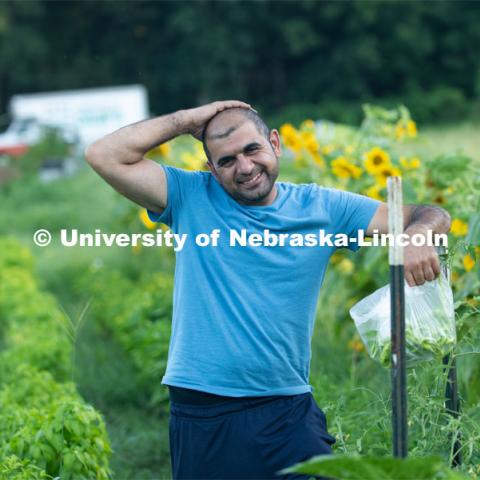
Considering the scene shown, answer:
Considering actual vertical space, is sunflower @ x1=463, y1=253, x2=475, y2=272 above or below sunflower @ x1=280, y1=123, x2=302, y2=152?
below

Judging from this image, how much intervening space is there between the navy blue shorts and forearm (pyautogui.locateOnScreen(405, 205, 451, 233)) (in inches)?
23.5

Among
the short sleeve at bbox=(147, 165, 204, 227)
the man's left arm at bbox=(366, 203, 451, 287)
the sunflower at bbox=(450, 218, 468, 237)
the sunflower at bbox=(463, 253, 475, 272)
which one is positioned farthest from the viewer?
the sunflower at bbox=(450, 218, 468, 237)

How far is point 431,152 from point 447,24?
130 ft

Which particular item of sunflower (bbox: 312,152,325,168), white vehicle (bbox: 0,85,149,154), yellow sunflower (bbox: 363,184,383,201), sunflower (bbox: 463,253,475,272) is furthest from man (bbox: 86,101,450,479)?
white vehicle (bbox: 0,85,149,154)

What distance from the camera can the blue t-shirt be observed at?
10.2ft

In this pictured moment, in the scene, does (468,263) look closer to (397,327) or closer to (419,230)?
(419,230)

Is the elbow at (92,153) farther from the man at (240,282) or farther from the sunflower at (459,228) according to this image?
the sunflower at (459,228)

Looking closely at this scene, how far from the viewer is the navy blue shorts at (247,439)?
3.09 meters

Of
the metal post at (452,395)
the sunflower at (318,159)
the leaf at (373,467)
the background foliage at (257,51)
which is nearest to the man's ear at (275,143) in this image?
the metal post at (452,395)

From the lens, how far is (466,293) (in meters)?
4.47

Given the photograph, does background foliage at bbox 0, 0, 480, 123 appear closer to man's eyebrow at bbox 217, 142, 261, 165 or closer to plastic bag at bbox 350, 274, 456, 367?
man's eyebrow at bbox 217, 142, 261, 165

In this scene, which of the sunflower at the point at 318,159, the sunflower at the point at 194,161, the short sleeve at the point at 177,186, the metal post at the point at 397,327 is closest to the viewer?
the metal post at the point at 397,327

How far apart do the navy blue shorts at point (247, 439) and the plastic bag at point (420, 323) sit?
0.29 metres

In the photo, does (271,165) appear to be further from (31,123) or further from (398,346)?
(31,123)
